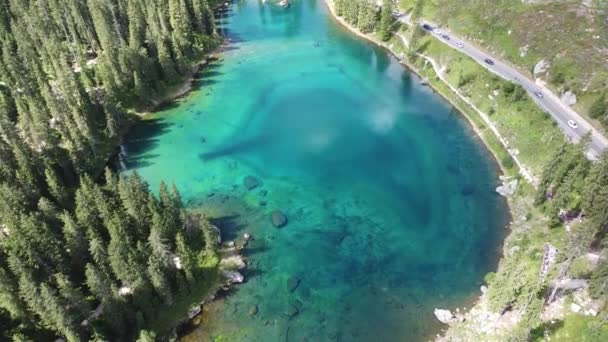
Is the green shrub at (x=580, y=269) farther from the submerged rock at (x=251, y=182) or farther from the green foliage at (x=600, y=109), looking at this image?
the submerged rock at (x=251, y=182)

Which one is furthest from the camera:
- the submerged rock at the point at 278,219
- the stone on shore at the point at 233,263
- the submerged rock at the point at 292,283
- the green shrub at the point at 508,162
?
the green shrub at the point at 508,162

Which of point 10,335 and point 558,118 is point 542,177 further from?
point 10,335

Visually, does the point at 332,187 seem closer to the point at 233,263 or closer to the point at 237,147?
the point at 237,147

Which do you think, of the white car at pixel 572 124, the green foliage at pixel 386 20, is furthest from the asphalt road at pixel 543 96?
the green foliage at pixel 386 20

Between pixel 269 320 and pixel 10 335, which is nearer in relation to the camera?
pixel 10 335

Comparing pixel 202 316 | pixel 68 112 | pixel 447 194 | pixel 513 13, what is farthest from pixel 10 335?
pixel 513 13

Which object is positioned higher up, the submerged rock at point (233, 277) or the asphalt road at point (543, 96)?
the asphalt road at point (543, 96)

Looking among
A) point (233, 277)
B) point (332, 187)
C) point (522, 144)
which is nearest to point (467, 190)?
point (522, 144)
